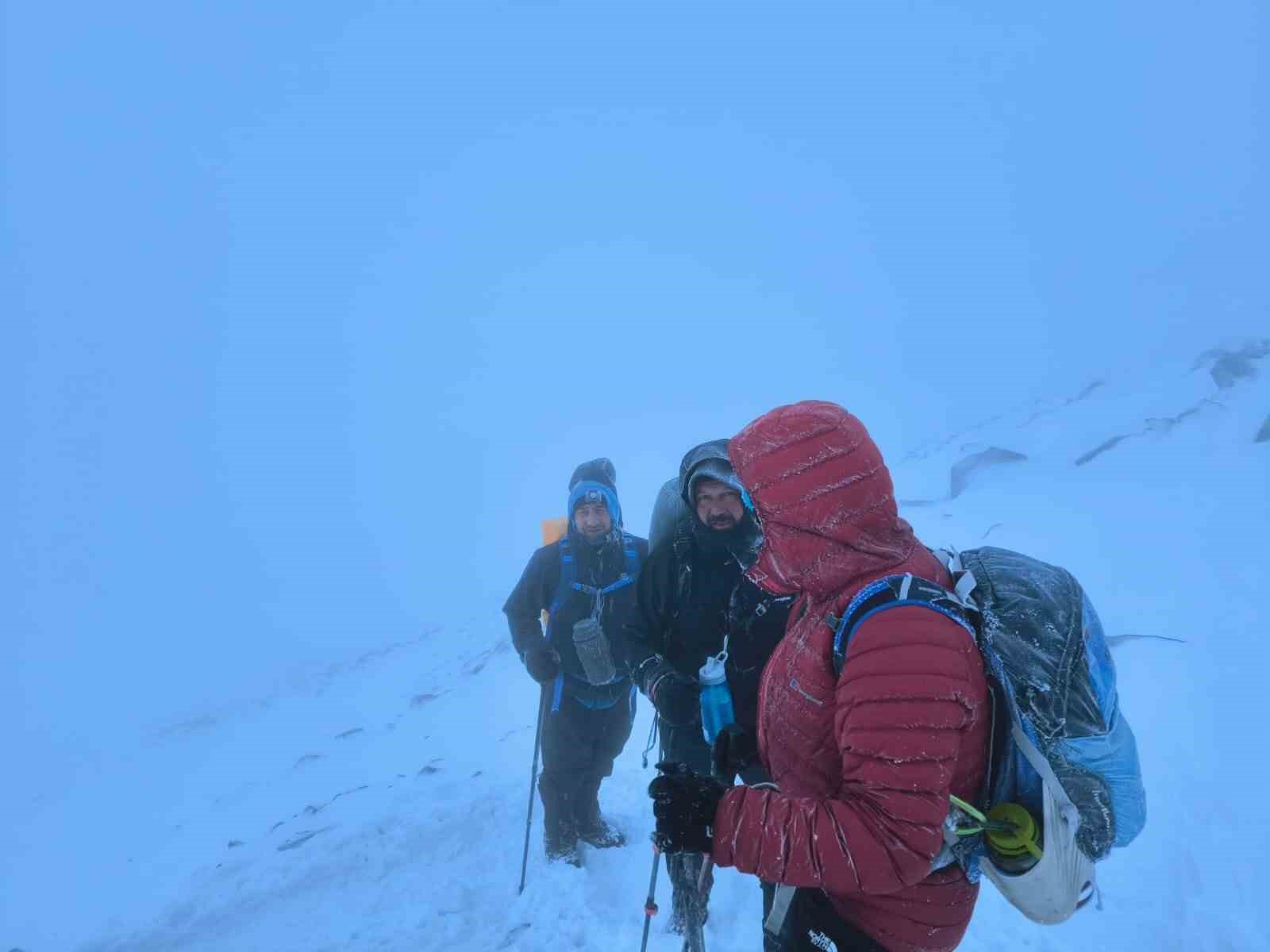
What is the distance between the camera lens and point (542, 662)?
20.0 feet

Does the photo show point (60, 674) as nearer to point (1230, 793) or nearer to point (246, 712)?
point (246, 712)

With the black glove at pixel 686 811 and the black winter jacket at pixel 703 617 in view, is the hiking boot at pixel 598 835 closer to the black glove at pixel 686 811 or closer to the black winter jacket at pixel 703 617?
the black winter jacket at pixel 703 617

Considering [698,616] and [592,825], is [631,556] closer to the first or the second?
[698,616]

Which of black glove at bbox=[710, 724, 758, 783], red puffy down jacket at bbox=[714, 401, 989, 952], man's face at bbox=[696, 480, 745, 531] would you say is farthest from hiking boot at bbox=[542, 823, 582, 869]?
red puffy down jacket at bbox=[714, 401, 989, 952]

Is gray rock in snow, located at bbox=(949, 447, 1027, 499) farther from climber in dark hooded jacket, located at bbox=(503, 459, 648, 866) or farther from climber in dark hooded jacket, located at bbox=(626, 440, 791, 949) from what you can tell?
climber in dark hooded jacket, located at bbox=(626, 440, 791, 949)

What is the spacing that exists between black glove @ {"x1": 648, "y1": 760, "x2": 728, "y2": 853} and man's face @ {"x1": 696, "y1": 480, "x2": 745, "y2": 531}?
2.46m

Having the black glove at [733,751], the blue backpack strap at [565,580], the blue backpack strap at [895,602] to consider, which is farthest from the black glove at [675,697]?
the blue backpack strap at [895,602]

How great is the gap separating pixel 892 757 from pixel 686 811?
852 millimetres

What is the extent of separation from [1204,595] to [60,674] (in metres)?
110

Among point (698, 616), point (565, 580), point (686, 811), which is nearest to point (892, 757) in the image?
point (686, 811)


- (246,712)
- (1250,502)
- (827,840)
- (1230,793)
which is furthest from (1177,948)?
(246,712)

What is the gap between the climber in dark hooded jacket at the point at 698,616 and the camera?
14.6 ft

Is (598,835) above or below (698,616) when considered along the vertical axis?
below

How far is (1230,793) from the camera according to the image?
19.3 feet
